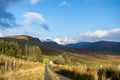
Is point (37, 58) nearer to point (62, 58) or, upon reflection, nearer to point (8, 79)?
point (62, 58)

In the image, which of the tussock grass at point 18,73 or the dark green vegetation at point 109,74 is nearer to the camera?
the dark green vegetation at point 109,74

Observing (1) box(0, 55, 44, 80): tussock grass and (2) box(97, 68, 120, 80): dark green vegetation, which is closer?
(2) box(97, 68, 120, 80): dark green vegetation

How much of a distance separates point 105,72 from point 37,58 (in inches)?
6324

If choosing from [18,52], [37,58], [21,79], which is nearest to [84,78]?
[21,79]

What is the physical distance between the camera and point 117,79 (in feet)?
70.4

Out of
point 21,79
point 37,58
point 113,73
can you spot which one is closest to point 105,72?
point 113,73

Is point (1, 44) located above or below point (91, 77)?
above

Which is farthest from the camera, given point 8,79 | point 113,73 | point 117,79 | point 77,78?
point 77,78

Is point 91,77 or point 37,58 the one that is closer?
point 91,77

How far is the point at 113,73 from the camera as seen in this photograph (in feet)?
74.9

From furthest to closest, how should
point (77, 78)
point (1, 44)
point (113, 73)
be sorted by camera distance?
point (1, 44) < point (77, 78) < point (113, 73)

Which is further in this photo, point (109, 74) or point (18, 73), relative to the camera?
point (18, 73)

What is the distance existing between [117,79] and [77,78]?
16.2ft

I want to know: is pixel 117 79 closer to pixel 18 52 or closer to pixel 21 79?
pixel 21 79
